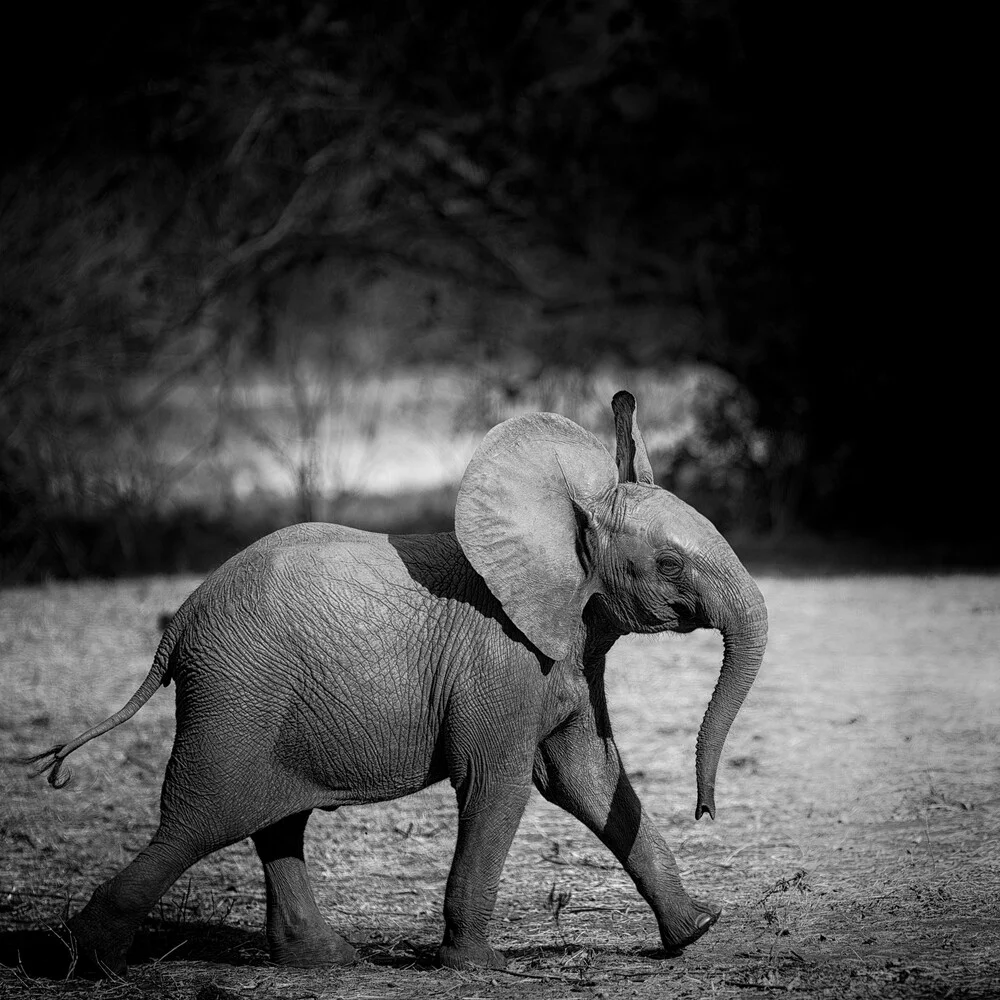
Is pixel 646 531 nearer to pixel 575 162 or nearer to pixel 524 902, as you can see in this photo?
pixel 524 902

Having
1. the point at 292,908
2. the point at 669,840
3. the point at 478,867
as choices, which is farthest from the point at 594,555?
the point at 669,840

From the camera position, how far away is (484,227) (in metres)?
14.3

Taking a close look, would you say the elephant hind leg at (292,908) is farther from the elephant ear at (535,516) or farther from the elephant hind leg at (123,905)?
the elephant ear at (535,516)

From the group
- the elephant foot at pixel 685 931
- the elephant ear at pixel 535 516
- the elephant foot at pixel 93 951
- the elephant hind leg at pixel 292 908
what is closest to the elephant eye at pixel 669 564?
the elephant ear at pixel 535 516

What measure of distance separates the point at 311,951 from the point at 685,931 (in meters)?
1.18

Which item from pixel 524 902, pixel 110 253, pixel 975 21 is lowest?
pixel 524 902

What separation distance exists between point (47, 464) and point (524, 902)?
8236mm

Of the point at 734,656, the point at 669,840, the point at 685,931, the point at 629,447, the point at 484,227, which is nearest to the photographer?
the point at 734,656

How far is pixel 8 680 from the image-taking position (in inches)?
326

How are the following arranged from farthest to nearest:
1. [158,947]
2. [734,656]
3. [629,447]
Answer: [158,947]
[629,447]
[734,656]

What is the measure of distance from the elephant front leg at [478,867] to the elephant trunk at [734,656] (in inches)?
22.1

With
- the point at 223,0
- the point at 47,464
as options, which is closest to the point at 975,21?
the point at 223,0

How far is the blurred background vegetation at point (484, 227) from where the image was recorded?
1224 centimetres

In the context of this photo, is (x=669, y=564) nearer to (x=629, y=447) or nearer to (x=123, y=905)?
(x=629, y=447)
